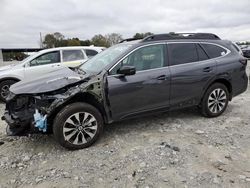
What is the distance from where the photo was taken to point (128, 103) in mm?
3953

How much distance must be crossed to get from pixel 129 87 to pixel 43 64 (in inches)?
177

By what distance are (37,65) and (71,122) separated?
443cm

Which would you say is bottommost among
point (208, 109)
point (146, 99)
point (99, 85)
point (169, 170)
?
point (169, 170)

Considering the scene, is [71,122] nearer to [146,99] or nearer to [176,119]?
[146,99]

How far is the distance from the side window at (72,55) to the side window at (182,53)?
173 inches

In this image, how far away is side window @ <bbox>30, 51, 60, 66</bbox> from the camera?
7.38 metres

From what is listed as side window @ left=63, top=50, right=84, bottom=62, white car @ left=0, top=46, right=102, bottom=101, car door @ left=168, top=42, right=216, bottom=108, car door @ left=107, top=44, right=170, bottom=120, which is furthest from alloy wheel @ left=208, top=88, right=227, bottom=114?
side window @ left=63, top=50, right=84, bottom=62

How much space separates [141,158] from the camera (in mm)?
3381

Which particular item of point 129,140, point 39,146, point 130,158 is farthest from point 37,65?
point 130,158

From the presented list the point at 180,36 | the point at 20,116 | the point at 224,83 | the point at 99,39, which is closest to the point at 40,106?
the point at 20,116

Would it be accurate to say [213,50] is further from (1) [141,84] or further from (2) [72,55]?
(2) [72,55]

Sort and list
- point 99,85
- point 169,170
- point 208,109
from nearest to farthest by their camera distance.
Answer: point 169,170, point 99,85, point 208,109

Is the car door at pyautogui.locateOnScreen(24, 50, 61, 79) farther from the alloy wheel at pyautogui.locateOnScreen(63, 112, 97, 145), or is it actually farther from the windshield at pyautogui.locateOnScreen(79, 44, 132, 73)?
the alloy wheel at pyautogui.locateOnScreen(63, 112, 97, 145)

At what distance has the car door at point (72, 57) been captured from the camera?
7.82 metres
